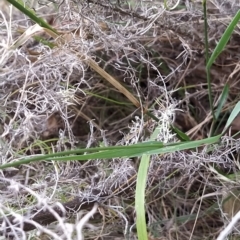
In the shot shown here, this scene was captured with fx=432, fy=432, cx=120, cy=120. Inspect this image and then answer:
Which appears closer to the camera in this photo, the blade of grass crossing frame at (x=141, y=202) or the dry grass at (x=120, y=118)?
the blade of grass crossing frame at (x=141, y=202)

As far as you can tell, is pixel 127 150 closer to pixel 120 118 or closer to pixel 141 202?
pixel 141 202

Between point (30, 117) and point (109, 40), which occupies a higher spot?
point (109, 40)

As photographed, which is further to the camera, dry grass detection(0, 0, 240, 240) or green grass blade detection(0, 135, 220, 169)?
dry grass detection(0, 0, 240, 240)

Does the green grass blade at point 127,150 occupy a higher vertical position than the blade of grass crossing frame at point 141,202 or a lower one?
higher

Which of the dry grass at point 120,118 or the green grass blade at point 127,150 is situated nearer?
the green grass blade at point 127,150

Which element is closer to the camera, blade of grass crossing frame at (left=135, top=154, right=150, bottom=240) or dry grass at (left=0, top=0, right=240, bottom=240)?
blade of grass crossing frame at (left=135, top=154, right=150, bottom=240)

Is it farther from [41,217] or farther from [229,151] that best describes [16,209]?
[229,151]

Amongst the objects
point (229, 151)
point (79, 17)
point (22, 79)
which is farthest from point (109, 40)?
point (229, 151)

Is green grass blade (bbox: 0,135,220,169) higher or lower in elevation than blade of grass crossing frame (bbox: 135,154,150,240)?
higher
